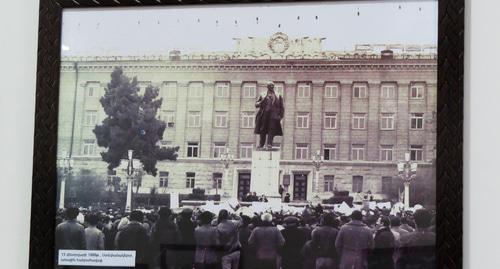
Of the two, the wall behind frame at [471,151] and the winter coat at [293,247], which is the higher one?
the wall behind frame at [471,151]

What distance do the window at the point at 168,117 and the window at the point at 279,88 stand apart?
0.21 metres

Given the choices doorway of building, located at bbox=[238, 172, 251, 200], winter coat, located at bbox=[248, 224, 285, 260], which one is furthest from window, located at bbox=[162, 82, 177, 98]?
winter coat, located at bbox=[248, 224, 285, 260]

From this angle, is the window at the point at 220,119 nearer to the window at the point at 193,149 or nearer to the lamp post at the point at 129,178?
the window at the point at 193,149

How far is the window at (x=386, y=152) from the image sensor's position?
109cm

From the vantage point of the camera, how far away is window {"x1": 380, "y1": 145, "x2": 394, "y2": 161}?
3.57 ft

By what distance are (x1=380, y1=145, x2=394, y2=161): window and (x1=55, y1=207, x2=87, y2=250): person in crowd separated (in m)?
0.61

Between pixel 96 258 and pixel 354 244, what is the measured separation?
1.68ft

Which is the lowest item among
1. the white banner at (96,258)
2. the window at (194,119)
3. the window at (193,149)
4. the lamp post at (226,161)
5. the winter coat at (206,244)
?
the white banner at (96,258)

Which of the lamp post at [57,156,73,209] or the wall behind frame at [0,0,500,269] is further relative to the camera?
the lamp post at [57,156,73,209]

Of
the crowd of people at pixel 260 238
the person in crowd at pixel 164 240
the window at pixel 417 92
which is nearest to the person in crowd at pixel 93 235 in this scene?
the crowd of people at pixel 260 238

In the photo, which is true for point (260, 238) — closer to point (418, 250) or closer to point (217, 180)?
point (217, 180)

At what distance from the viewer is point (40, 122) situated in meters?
1.15

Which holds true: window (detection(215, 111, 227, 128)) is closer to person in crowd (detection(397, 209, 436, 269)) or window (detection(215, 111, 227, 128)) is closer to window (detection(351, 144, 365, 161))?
window (detection(351, 144, 365, 161))

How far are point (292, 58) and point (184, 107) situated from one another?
24 centimetres
